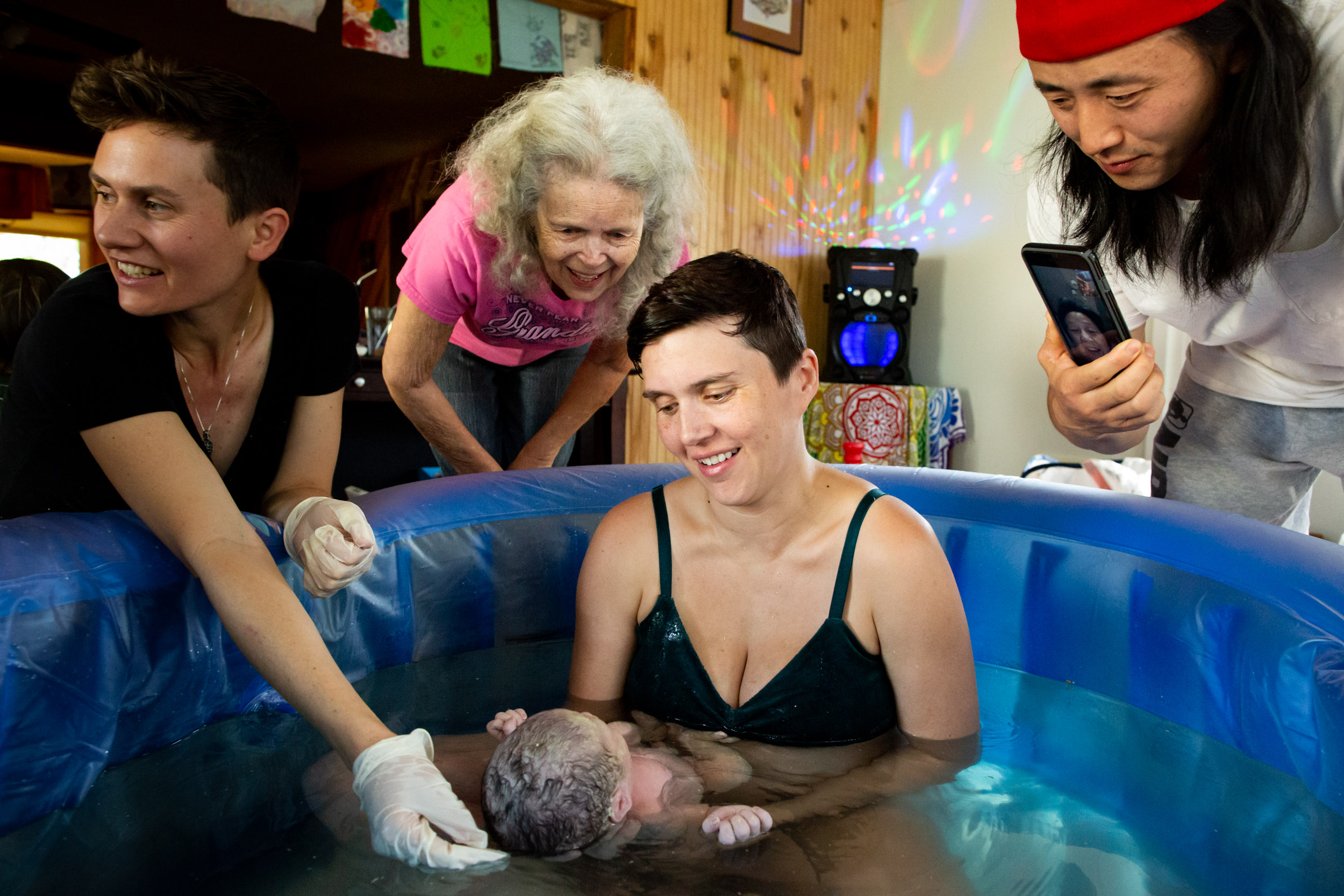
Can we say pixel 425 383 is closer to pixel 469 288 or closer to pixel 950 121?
pixel 469 288

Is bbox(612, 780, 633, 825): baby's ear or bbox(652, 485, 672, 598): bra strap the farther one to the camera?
bbox(652, 485, 672, 598): bra strap

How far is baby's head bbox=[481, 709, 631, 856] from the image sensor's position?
112 centimetres

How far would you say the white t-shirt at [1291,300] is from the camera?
1.21 m

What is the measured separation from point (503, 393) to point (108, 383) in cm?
116

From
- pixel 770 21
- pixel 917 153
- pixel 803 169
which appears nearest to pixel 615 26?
pixel 770 21

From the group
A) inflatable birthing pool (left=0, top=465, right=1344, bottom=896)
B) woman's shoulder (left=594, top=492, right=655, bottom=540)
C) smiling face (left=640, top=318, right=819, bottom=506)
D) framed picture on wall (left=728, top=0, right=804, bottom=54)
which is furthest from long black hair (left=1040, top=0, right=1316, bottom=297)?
framed picture on wall (left=728, top=0, right=804, bottom=54)

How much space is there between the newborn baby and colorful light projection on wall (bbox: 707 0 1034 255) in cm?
395

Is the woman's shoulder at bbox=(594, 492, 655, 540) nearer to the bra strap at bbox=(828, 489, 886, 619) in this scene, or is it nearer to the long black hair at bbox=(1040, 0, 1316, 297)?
the bra strap at bbox=(828, 489, 886, 619)

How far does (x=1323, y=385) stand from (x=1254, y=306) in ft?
0.82

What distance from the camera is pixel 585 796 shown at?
3.69 ft

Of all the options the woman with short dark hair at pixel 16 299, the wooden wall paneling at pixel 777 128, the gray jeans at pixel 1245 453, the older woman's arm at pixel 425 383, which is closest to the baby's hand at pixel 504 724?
the older woman's arm at pixel 425 383

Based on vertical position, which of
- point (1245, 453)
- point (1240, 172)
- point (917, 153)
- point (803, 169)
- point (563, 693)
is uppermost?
point (917, 153)

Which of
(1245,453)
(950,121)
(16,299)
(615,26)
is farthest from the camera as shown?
(950,121)

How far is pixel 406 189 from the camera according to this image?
684 centimetres
